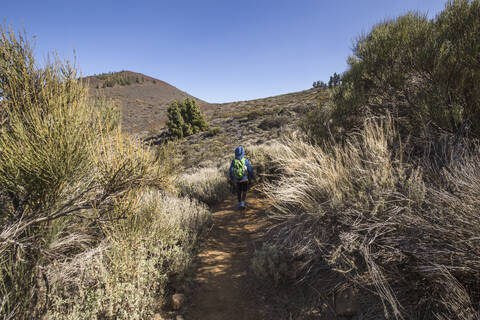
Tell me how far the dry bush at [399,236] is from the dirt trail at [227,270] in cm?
82

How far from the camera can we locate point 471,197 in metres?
1.56

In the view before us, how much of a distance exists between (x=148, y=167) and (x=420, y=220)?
3.58 metres

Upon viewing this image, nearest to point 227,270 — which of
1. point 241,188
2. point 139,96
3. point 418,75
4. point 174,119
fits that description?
point 241,188

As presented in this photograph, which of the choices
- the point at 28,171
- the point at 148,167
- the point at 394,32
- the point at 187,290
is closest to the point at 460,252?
the point at 187,290

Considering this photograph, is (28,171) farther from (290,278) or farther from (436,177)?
(436,177)

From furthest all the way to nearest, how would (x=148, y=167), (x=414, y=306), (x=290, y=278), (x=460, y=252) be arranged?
(x=148, y=167), (x=290, y=278), (x=414, y=306), (x=460, y=252)

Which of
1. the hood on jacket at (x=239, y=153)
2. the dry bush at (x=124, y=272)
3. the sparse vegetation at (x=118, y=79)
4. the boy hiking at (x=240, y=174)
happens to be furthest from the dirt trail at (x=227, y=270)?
the sparse vegetation at (x=118, y=79)

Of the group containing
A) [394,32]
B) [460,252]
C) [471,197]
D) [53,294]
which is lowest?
[53,294]

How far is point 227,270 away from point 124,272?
4.96ft

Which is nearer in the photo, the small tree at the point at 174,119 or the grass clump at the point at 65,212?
the grass clump at the point at 65,212

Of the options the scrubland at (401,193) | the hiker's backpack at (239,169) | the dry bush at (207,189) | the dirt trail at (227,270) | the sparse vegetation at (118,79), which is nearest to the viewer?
the scrubland at (401,193)

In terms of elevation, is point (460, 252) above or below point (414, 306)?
above

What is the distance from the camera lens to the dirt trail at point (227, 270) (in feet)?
7.97

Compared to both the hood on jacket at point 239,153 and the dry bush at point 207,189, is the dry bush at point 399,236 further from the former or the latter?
the dry bush at point 207,189
